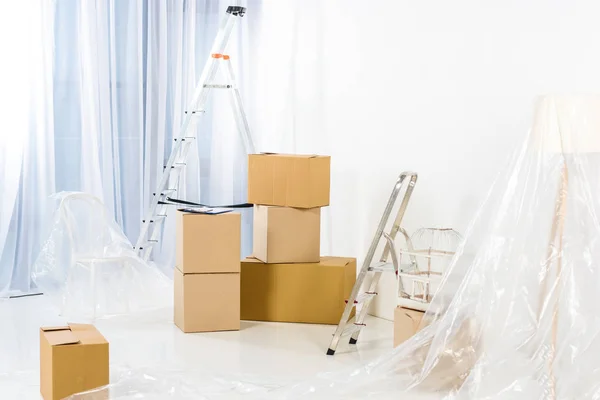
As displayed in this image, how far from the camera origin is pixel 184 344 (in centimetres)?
381

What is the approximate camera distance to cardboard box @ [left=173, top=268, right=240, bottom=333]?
13.2ft

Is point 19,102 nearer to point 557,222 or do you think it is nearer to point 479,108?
point 479,108

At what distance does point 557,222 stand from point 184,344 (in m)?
1.88

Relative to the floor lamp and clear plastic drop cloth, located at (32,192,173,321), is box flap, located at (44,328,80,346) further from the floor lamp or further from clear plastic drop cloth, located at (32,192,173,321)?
the floor lamp

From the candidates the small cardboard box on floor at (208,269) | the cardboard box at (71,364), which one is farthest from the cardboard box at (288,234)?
the cardboard box at (71,364)

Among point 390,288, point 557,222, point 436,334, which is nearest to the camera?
point 557,222

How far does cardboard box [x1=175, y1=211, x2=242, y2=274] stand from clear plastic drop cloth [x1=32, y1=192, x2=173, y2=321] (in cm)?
62

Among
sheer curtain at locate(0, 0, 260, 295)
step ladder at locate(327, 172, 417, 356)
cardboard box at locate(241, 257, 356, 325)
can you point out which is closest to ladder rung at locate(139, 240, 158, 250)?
sheer curtain at locate(0, 0, 260, 295)

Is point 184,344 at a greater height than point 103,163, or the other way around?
point 103,163

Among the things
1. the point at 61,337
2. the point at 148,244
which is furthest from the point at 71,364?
the point at 148,244

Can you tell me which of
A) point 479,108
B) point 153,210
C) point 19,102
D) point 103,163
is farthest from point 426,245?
point 19,102

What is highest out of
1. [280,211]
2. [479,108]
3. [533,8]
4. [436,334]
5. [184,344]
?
[533,8]

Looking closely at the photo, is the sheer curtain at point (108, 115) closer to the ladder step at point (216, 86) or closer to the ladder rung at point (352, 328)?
the ladder step at point (216, 86)

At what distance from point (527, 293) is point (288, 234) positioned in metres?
1.78
